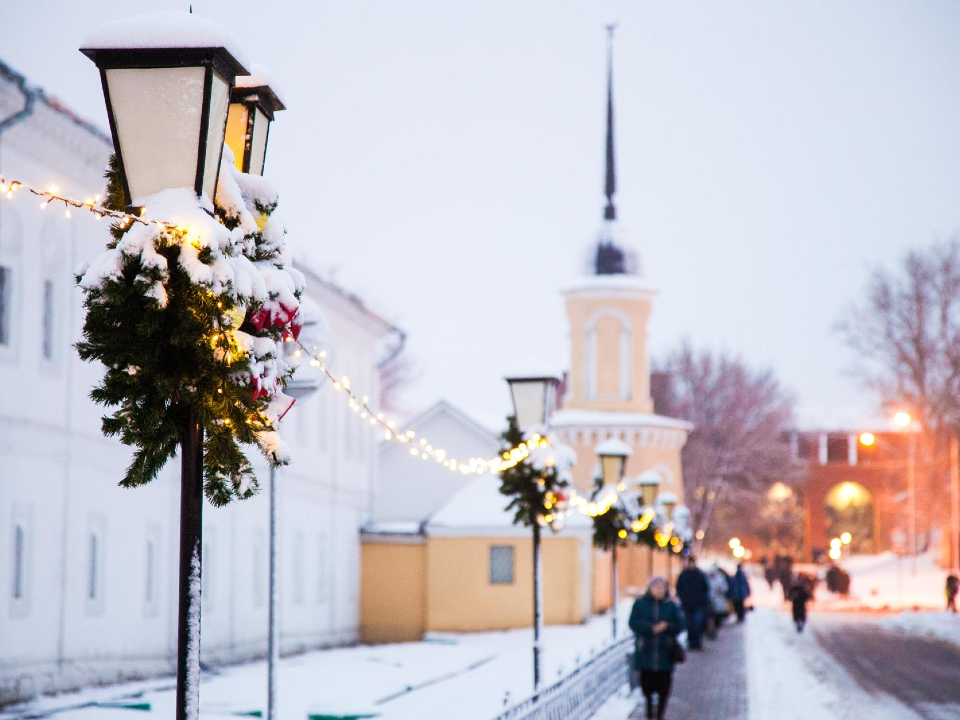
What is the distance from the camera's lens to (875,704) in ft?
59.7

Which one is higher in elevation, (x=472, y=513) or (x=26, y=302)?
(x=26, y=302)

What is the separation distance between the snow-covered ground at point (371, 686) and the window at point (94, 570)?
1.31 m

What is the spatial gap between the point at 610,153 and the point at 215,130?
63.0 m

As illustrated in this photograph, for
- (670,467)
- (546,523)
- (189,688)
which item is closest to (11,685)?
(546,523)

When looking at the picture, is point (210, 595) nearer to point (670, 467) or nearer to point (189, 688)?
point (189, 688)

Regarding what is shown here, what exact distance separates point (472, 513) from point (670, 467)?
22.7 meters

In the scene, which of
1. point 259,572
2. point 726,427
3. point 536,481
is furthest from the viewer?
point 726,427

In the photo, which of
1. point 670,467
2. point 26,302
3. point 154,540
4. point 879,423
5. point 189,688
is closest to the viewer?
point 189,688

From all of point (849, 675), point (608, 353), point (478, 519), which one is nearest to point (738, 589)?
point (478, 519)

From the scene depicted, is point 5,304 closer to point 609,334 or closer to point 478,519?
point 478,519

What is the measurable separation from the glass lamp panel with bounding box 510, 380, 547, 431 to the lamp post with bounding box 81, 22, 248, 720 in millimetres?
9636

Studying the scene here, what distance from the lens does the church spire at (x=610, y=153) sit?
64062mm

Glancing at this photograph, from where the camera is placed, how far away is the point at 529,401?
1519 centimetres

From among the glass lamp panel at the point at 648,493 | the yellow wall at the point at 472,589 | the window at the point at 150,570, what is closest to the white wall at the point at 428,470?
the yellow wall at the point at 472,589
